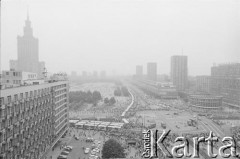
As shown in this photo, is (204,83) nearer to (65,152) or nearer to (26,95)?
(65,152)

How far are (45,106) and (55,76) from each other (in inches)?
173

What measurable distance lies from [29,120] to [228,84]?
100 feet

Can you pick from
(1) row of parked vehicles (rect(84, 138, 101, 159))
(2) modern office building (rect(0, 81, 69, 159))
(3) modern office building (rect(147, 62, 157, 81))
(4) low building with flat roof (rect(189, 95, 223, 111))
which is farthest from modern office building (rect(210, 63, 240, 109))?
(3) modern office building (rect(147, 62, 157, 81))

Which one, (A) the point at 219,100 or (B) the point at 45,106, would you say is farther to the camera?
(A) the point at 219,100

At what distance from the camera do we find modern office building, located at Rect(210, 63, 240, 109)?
31062mm

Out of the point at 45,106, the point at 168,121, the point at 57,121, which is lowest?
the point at 168,121

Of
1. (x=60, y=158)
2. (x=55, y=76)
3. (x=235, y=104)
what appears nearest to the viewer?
(x=60, y=158)

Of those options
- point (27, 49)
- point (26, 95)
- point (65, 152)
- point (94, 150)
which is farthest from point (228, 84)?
point (27, 49)

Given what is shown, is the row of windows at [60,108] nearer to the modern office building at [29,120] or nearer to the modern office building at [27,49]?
the modern office building at [29,120]

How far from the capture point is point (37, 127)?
1032 centimetres

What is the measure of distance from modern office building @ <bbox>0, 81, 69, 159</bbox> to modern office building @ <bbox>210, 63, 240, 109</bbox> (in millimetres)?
25061

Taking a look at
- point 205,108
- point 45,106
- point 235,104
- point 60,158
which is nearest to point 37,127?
point 45,106

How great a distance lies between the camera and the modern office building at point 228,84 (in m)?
31.1

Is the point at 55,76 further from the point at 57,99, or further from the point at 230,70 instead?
the point at 230,70
